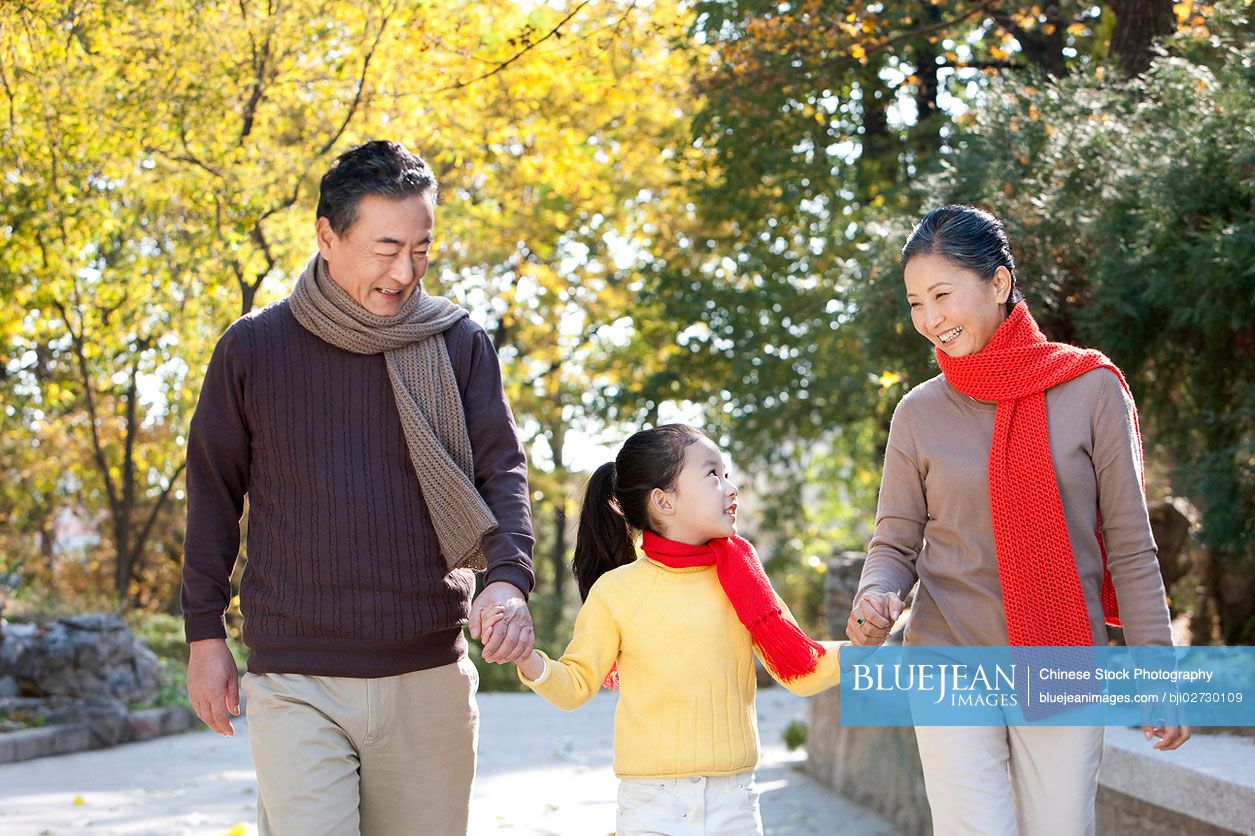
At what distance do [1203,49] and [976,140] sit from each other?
120 centimetres

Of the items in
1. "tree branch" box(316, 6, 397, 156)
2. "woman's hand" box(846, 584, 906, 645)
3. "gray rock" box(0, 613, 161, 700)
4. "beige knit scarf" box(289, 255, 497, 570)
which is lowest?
"gray rock" box(0, 613, 161, 700)

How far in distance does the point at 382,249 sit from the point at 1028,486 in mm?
1475

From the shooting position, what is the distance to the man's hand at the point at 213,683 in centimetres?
322

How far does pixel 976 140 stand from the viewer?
7.73 m

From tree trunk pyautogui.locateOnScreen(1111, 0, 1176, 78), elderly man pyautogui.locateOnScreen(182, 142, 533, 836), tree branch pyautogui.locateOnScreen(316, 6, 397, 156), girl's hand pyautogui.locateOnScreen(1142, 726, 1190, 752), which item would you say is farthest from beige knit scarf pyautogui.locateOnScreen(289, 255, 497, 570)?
tree branch pyautogui.locateOnScreen(316, 6, 397, 156)

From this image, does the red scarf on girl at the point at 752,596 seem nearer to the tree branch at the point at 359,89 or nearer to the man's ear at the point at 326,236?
the man's ear at the point at 326,236

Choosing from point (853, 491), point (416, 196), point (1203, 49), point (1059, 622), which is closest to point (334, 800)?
point (416, 196)

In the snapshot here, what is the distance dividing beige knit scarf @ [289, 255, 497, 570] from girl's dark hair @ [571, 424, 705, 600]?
1.23 ft

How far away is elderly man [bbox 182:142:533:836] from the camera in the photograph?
126 inches

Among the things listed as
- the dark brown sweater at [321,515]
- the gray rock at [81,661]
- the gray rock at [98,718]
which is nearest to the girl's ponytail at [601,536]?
the dark brown sweater at [321,515]

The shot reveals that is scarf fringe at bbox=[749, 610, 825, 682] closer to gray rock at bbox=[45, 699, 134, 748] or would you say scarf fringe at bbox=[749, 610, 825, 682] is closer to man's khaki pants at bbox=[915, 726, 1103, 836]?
man's khaki pants at bbox=[915, 726, 1103, 836]

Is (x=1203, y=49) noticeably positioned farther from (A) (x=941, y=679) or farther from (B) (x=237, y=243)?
(B) (x=237, y=243)

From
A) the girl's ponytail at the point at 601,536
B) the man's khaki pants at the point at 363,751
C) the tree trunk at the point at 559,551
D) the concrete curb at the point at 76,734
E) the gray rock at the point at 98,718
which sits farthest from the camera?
the tree trunk at the point at 559,551

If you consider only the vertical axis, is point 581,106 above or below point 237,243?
above
